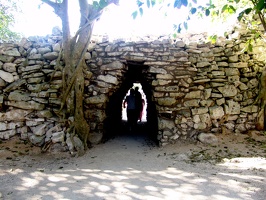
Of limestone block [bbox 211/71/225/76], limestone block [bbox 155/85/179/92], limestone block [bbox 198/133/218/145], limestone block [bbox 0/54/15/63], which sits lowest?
limestone block [bbox 198/133/218/145]

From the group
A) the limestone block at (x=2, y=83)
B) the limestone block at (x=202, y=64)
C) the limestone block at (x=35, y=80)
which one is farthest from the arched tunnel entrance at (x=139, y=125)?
the limestone block at (x=2, y=83)

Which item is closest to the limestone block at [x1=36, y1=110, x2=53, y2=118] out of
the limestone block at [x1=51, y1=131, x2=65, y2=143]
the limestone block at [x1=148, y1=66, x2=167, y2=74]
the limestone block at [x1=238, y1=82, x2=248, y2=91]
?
the limestone block at [x1=51, y1=131, x2=65, y2=143]

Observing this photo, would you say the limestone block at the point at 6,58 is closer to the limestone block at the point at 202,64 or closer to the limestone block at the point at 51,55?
the limestone block at the point at 51,55

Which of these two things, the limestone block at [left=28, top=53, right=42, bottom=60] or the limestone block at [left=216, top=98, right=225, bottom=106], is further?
the limestone block at [left=216, top=98, right=225, bottom=106]

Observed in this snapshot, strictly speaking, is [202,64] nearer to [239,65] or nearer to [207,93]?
[207,93]

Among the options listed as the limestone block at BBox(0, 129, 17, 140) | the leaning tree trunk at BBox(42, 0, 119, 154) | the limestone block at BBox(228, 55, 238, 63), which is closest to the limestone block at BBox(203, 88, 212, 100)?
the limestone block at BBox(228, 55, 238, 63)

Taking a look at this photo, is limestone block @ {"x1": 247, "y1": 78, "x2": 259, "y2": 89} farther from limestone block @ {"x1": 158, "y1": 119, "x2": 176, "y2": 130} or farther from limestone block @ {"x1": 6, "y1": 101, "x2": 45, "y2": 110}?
limestone block @ {"x1": 6, "y1": 101, "x2": 45, "y2": 110}

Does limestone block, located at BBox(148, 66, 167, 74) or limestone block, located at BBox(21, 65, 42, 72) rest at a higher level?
limestone block, located at BBox(21, 65, 42, 72)

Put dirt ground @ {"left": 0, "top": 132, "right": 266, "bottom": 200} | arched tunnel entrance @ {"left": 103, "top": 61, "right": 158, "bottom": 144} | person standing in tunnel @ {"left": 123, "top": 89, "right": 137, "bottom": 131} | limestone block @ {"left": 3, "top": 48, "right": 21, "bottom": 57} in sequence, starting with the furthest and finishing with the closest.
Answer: person standing in tunnel @ {"left": 123, "top": 89, "right": 137, "bottom": 131}, arched tunnel entrance @ {"left": 103, "top": 61, "right": 158, "bottom": 144}, limestone block @ {"left": 3, "top": 48, "right": 21, "bottom": 57}, dirt ground @ {"left": 0, "top": 132, "right": 266, "bottom": 200}

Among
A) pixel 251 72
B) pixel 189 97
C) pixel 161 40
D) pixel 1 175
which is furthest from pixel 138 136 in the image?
pixel 1 175

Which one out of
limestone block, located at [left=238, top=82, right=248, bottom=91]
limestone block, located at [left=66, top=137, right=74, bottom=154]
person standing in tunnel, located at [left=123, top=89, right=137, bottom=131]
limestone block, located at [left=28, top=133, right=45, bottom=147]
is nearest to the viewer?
limestone block, located at [left=66, top=137, right=74, bottom=154]

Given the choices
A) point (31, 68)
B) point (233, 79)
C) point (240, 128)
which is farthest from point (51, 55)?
point (240, 128)

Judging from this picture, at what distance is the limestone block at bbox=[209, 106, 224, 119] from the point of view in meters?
5.25

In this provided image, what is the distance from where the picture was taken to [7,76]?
5.10m
